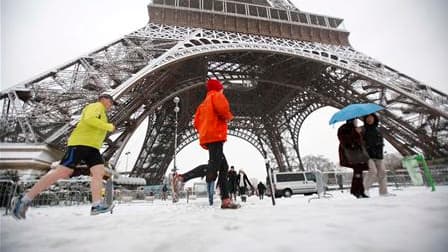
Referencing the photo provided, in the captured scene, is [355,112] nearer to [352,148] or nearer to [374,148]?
[352,148]

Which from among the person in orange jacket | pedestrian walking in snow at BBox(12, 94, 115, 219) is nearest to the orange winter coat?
the person in orange jacket

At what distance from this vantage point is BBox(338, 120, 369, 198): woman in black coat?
449cm

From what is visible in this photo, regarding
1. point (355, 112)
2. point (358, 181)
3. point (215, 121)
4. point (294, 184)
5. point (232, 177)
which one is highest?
point (355, 112)

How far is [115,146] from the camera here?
12.8 m

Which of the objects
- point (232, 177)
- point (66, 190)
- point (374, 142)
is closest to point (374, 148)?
point (374, 142)

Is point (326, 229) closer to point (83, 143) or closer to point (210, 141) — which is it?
point (210, 141)

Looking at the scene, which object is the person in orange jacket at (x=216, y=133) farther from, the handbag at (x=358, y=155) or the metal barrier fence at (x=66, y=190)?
the metal barrier fence at (x=66, y=190)

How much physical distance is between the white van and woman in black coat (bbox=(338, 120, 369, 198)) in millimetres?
12006

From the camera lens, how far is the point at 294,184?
1647 centimetres

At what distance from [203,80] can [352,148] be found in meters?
15.7

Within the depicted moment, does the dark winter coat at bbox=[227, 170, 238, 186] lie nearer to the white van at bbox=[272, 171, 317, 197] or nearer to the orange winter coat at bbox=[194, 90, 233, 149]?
the orange winter coat at bbox=[194, 90, 233, 149]

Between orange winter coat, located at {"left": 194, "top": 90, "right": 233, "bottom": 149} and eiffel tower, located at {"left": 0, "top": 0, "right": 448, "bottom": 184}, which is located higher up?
eiffel tower, located at {"left": 0, "top": 0, "right": 448, "bottom": 184}

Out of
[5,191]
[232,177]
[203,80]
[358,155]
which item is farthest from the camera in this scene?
[203,80]

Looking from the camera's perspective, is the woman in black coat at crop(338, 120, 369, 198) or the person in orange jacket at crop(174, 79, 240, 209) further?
the woman in black coat at crop(338, 120, 369, 198)
